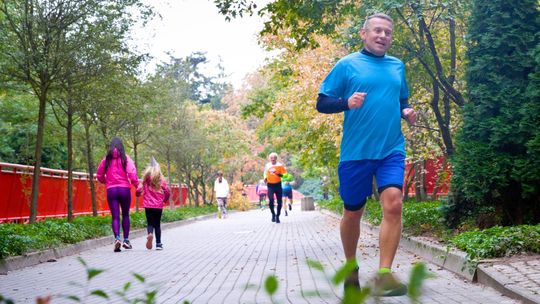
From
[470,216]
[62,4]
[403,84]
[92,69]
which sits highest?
[62,4]

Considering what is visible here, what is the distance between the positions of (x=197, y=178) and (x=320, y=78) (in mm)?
23242

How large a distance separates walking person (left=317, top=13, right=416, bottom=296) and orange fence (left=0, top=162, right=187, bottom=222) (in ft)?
41.0

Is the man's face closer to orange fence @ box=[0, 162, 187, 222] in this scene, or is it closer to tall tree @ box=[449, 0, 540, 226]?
tall tree @ box=[449, 0, 540, 226]

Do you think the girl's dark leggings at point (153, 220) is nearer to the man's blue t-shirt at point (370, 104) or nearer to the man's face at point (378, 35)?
the man's blue t-shirt at point (370, 104)

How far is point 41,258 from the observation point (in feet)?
35.9

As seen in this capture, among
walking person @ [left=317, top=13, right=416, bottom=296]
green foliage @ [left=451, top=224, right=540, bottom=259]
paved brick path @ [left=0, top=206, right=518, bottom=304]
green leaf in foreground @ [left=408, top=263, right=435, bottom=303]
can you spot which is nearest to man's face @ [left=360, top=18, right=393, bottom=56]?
walking person @ [left=317, top=13, right=416, bottom=296]

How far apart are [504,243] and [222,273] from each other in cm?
315

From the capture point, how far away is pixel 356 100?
5.54 m

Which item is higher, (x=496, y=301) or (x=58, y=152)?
(x=58, y=152)

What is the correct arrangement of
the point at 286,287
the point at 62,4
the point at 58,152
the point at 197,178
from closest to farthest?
1. the point at 286,287
2. the point at 62,4
3. the point at 58,152
4. the point at 197,178

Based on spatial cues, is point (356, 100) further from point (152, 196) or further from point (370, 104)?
point (152, 196)

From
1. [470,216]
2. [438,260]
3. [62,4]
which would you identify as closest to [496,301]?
[438,260]

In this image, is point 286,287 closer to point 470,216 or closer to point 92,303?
point 92,303

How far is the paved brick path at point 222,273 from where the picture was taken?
635cm
